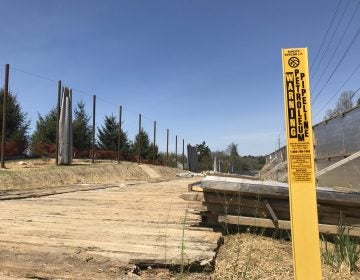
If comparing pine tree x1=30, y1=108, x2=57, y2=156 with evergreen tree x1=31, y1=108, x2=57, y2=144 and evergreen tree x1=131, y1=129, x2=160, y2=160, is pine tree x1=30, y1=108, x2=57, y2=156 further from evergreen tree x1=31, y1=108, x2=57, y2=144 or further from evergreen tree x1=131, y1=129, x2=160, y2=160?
evergreen tree x1=131, y1=129, x2=160, y2=160

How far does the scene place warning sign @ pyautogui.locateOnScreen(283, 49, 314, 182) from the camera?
3014mm

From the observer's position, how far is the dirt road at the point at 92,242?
4.20 m

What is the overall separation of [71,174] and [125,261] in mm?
16058

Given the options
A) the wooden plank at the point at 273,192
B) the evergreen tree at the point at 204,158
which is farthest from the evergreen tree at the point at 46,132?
the wooden plank at the point at 273,192

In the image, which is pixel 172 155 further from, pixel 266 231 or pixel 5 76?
pixel 266 231

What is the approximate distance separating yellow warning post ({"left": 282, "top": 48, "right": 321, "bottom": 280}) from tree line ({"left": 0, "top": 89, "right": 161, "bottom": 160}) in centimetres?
2613

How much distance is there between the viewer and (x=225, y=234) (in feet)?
19.2

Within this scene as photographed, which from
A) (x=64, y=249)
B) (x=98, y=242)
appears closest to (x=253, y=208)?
(x=98, y=242)

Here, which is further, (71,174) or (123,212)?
(71,174)

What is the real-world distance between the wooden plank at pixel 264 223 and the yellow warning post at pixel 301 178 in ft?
8.41

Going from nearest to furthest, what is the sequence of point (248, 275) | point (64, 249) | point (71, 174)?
point (248, 275) < point (64, 249) < point (71, 174)

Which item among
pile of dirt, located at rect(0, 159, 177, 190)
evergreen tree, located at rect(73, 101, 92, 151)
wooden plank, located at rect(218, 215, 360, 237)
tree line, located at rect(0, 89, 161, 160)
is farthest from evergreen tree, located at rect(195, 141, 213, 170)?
wooden plank, located at rect(218, 215, 360, 237)

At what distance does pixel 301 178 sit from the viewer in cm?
300

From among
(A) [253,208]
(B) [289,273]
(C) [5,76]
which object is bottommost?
(B) [289,273]
